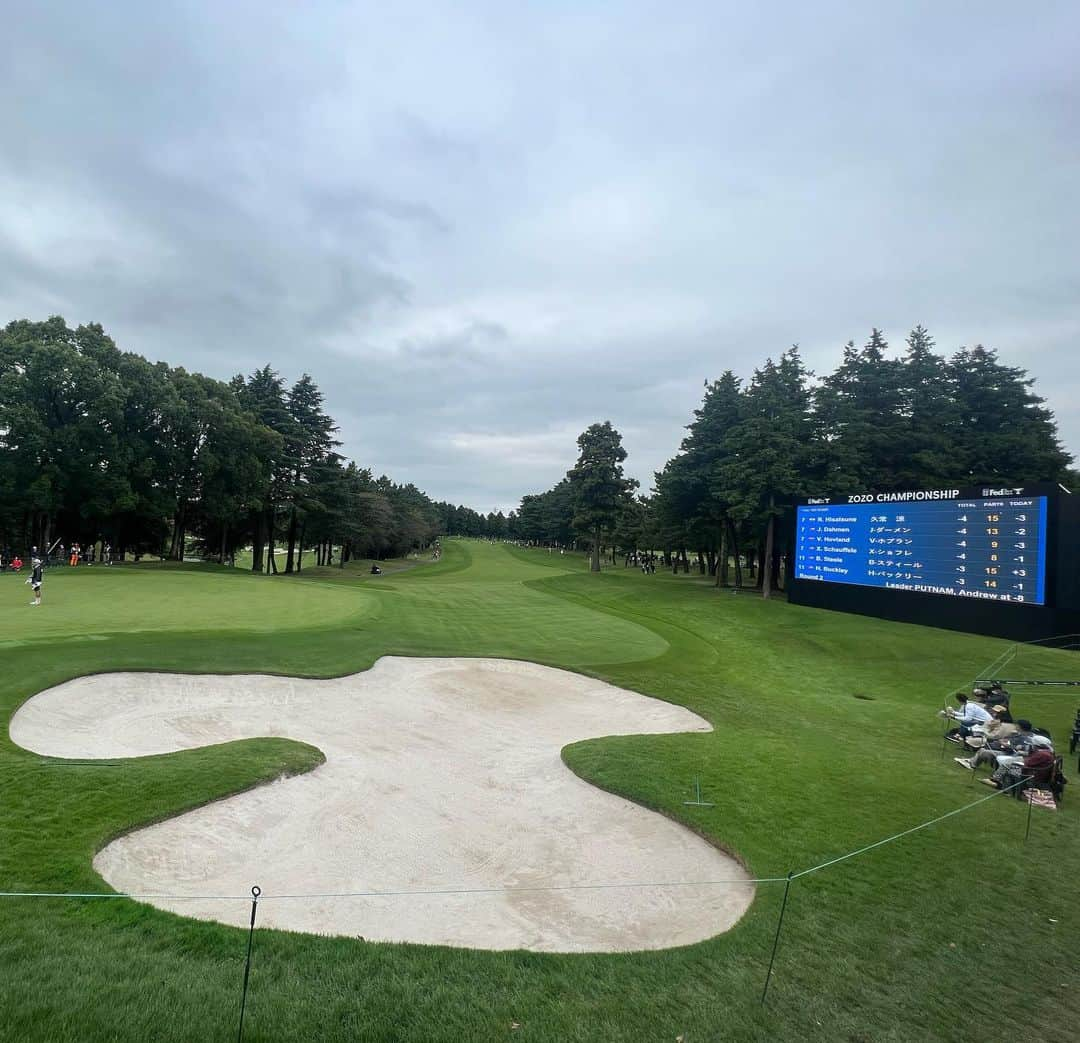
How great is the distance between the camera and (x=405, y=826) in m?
8.98

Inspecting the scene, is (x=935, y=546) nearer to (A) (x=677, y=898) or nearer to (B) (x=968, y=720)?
(B) (x=968, y=720)

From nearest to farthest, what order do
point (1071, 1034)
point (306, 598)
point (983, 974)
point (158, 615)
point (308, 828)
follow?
point (1071, 1034), point (983, 974), point (308, 828), point (158, 615), point (306, 598)

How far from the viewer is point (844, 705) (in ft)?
59.6

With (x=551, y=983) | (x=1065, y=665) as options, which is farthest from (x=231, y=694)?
(x=1065, y=665)

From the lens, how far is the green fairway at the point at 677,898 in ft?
14.9

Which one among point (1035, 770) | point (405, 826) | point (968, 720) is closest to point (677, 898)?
point (405, 826)

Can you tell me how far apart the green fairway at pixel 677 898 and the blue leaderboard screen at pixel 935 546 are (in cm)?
721

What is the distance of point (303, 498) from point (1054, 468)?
194 ft

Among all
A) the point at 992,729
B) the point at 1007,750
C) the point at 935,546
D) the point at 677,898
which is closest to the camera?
the point at 677,898

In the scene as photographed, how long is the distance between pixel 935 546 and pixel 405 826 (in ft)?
86.4

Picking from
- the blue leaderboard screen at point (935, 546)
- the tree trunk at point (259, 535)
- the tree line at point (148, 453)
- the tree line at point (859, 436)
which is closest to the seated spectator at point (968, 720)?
the blue leaderboard screen at point (935, 546)

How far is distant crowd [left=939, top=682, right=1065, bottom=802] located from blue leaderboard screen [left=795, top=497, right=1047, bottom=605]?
1037cm

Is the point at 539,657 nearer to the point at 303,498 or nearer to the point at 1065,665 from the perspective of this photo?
the point at 1065,665

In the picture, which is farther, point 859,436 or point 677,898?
point 859,436
